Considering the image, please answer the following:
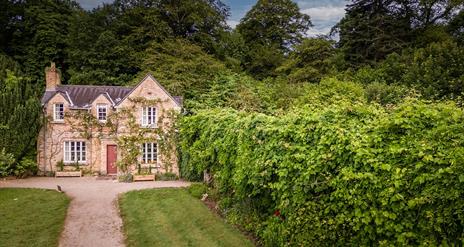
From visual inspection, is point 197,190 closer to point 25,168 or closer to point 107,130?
point 107,130

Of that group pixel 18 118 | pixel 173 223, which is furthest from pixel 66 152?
pixel 173 223

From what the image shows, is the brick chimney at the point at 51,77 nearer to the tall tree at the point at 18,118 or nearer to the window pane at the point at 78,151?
the tall tree at the point at 18,118

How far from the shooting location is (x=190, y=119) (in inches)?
679

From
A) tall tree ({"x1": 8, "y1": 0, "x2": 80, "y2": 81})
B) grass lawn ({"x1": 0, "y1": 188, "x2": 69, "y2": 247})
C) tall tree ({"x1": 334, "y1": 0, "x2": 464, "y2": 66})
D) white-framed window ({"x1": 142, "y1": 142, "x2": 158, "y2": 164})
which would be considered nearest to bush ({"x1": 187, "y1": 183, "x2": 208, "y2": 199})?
grass lawn ({"x1": 0, "y1": 188, "x2": 69, "y2": 247})

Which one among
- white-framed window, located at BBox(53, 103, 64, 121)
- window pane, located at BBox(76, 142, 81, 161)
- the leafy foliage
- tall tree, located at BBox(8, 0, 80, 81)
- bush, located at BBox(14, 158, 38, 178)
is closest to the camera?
bush, located at BBox(14, 158, 38, 178)

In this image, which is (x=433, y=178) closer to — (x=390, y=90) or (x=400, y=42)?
(x=390, y=90)

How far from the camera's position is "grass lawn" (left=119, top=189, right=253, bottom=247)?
10.4m

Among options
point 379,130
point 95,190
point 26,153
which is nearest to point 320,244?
point 379,130

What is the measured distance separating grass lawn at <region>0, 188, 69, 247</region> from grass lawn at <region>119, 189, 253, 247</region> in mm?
2458

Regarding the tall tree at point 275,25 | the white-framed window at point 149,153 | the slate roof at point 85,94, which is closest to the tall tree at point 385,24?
the tall tree at point 275,25

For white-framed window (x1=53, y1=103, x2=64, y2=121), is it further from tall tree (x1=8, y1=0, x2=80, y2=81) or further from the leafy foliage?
the leafy foliage

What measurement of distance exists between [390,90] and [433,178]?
20.3m

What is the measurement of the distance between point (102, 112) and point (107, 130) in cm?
134

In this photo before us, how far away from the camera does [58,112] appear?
76.8 feet
